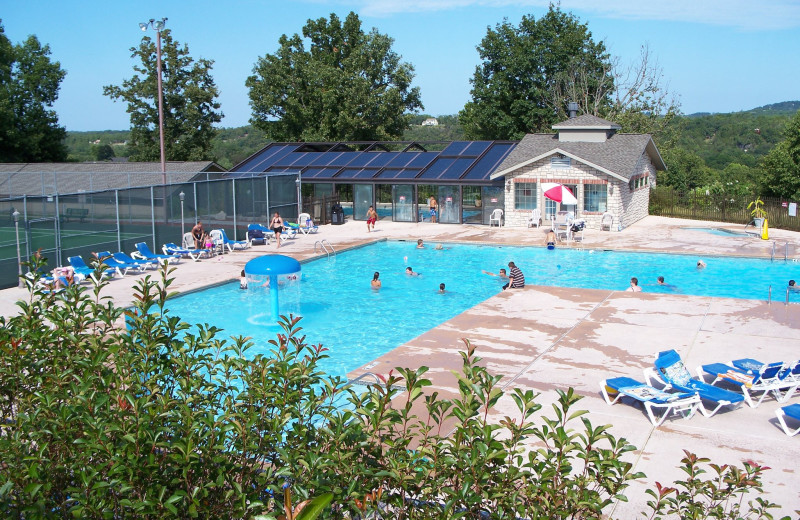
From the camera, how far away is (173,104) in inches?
1988

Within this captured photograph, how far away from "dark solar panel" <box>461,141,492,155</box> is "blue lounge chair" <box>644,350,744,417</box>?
24.3 m

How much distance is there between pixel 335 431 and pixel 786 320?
1329cm

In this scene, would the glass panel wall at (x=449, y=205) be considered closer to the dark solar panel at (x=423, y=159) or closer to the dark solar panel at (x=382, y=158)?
the dark solar panel at (x=423, y=159)

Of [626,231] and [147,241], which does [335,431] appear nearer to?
[147,241]

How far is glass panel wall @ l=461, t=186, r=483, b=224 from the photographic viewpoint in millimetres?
34344

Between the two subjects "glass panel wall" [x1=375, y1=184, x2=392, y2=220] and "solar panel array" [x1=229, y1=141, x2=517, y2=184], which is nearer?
"solar panel array" [x1=229, y1=141, x2=517, y2=184]

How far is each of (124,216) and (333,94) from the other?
26.9 metres

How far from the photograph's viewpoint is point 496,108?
5184 cm

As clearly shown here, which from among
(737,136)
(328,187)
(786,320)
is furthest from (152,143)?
(737,136)

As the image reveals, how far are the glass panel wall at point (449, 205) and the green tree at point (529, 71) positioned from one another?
63.4ft

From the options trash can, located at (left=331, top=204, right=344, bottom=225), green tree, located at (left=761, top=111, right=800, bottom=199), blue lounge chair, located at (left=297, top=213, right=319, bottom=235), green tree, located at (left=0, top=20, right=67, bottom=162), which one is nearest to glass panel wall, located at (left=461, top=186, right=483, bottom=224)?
trash can, located at (left=331, top=204, right=344, bottom=225)

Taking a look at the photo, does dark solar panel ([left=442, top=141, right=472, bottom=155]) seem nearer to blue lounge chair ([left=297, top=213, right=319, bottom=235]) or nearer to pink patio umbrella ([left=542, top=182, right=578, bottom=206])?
pink patio umbrella ([left=542, top=182, right=578, bottom=206])

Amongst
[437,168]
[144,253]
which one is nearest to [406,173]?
[437,168]

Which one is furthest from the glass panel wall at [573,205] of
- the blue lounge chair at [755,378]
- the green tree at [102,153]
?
the green tree at [102,153]
